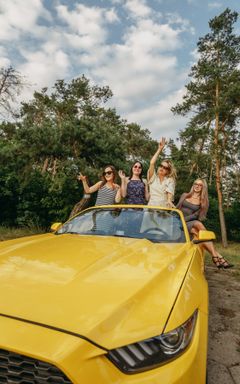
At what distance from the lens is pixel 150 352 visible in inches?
51.1

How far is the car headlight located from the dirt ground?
3.31 ft

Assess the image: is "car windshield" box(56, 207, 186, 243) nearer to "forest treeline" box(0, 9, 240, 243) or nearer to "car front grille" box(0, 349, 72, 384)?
"car front grille" box(0, 349, 72, 384)

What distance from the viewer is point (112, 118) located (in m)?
25.8

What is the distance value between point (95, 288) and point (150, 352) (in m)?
0.42

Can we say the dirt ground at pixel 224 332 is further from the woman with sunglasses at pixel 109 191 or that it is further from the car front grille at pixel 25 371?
the woman with sunglasses at pixel 109 191

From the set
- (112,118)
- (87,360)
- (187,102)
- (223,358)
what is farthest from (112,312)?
(112,118)

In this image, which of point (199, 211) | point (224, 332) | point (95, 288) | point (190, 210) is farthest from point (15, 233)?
point (95, 288)

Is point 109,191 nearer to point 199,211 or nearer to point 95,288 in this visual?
point 199,211

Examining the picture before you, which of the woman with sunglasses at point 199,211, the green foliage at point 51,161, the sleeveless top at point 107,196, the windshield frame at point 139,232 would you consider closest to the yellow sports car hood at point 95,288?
the windshield frame at point 139,232

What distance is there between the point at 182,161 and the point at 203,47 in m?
7.89

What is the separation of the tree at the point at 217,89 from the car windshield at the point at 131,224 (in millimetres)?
16874

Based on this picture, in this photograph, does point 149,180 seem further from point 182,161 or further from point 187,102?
point 182,161

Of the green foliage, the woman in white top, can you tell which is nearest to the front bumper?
the woman in white top

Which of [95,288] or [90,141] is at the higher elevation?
[90,141]
